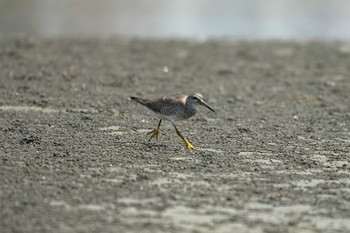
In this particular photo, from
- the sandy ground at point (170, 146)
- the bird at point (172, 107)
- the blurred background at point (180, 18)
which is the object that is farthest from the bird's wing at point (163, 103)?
the blurred background at point (180, 18)

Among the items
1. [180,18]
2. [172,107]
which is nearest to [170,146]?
[172,107]

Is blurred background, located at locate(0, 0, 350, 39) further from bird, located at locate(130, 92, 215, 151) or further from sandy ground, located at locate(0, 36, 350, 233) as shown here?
bird, located at locate(130, 92, 215, 151)

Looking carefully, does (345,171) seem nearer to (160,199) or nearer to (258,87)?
(160,199)

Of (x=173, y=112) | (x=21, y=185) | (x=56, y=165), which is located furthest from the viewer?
(x=173, y=112)

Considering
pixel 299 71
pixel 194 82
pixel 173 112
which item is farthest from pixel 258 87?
pixel 173 112

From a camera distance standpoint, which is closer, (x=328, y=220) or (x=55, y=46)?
(x=328, y=220)

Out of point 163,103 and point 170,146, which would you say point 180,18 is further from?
point 170,146

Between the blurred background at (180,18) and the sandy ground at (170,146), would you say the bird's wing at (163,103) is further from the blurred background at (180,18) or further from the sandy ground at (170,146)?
the blurred background at (180,18)
